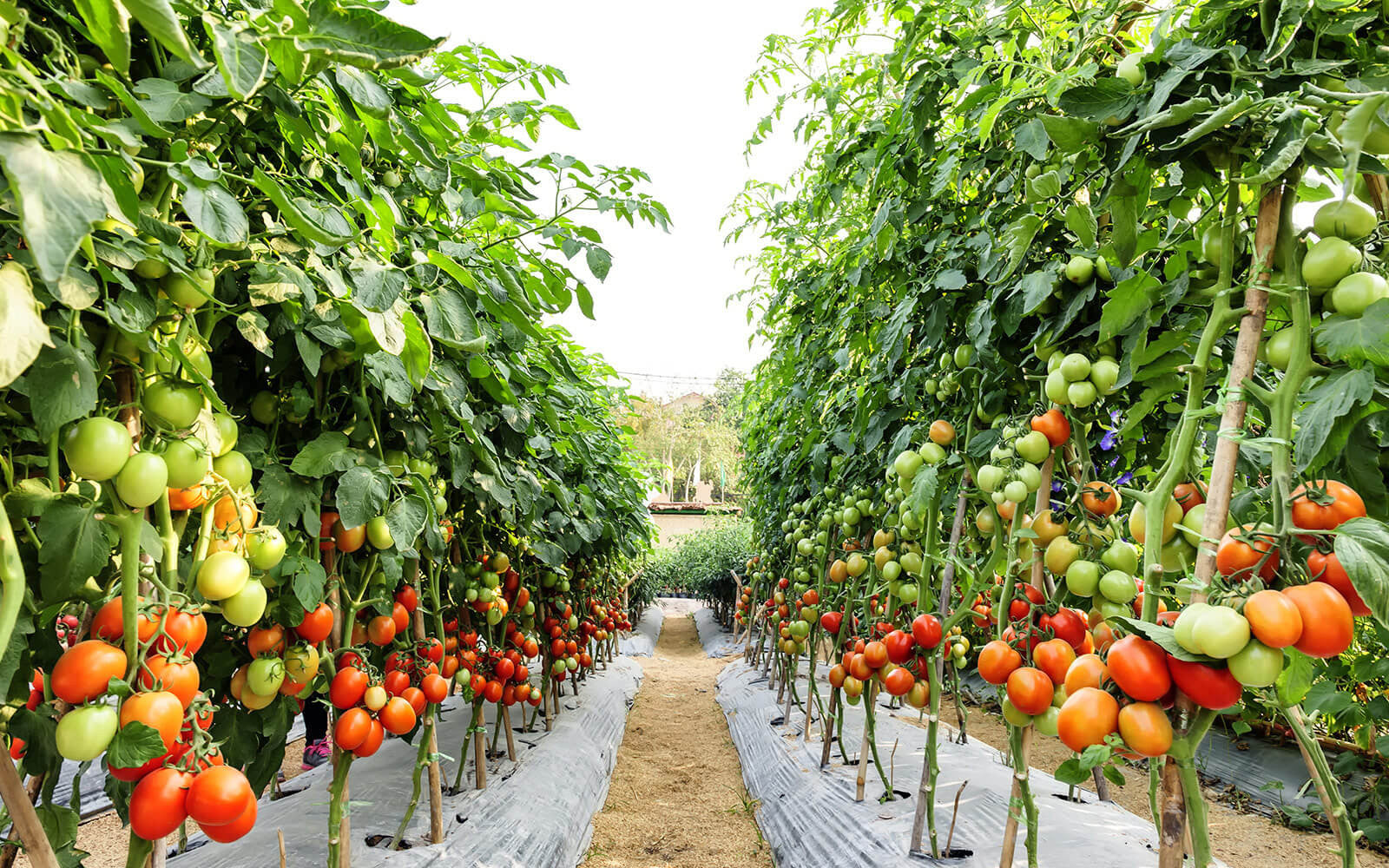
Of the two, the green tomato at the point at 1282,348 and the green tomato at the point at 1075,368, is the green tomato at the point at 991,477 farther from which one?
the green tomato at the point at 1282,348

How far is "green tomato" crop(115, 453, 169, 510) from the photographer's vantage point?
2.53 feet

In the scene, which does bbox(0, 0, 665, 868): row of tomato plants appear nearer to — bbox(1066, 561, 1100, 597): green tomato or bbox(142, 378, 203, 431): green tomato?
bbox(142, 378, 203, 431): green tomato

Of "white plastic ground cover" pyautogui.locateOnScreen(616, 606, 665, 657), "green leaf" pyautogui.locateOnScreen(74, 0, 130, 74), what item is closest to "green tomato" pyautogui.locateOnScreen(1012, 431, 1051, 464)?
"green leaf" pyautogui.locateOnScreen(74, 0, 130, 74)

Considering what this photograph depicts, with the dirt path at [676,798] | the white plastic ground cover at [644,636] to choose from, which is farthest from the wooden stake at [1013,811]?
the white plastic ground cover at [644,636]

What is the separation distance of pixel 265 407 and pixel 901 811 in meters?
2.69

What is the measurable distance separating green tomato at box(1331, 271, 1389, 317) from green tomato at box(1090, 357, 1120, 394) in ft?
1.44

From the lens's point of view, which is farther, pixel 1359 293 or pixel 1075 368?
pixel 1075 368

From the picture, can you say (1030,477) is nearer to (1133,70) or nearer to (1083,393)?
(1083,393)

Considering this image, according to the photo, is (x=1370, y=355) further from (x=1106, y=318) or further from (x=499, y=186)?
(x=499, y=186)

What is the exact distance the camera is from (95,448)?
2.43ft

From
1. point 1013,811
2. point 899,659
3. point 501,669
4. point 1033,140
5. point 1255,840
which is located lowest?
point 1255,840

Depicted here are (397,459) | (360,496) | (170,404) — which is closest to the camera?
(170,404)

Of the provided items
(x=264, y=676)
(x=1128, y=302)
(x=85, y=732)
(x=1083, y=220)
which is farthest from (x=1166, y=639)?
(x=264, y=676)

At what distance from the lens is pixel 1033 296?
1.25 metres
